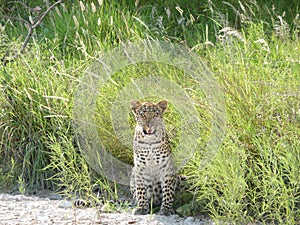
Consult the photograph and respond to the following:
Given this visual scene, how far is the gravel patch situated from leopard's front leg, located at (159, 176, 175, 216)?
10cm

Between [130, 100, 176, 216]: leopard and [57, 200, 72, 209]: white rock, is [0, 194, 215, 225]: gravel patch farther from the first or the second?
[130, 100, 176, 216]: leopard

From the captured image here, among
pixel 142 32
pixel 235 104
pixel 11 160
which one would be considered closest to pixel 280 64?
pixel 235 104

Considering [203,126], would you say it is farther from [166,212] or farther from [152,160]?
[166,212]

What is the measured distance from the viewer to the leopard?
19.2 ft

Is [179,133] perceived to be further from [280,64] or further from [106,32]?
[106,32]

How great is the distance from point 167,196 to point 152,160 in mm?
298

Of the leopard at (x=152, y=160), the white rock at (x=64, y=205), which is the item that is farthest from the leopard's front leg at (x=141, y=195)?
the white rock at (x=64, y=205)

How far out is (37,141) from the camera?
688cm

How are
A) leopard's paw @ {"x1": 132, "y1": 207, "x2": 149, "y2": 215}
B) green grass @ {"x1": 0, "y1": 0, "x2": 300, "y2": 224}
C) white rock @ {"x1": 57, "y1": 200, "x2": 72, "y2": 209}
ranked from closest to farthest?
1. green grass @ {"x1": 0, "y1": 0, "x2": 300, "y2": 224}
2. leopard's paw @ {"x1": 132, "y1": 207, "x2": 149, "y2": 215}
3. white rock @ {"x1": 57, "y1": 200, "x2": 72, "y2": 209}

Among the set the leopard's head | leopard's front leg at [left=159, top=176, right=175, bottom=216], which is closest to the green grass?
leopard's front leg at [left=159, top=176, right=175, bottom=216]

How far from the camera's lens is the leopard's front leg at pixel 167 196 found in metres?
5.93

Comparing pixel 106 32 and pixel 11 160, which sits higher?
pixel 106 32

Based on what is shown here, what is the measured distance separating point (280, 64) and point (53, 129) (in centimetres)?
213

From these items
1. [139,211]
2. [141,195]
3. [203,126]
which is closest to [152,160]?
[141,195]
